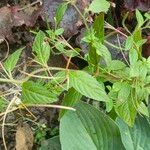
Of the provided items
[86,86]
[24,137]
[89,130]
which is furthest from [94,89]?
[24,137]

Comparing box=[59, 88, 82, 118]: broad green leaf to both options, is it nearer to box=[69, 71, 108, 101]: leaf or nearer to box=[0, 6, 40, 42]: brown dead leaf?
box=[69, 71, 108, 101]: leaf

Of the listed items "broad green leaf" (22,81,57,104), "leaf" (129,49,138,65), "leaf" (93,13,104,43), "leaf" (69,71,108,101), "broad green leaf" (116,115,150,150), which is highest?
"leaf" (93,13,104,43)

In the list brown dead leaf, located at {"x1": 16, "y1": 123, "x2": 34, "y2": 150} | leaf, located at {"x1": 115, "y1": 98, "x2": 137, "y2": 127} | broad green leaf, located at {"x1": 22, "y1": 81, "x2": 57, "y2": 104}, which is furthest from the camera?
brown dead leaf, located at {"x1": 16, "y1": 123, "x2": 34, "y2": 150}

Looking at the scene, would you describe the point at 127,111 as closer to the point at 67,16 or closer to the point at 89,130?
the point at 89,130

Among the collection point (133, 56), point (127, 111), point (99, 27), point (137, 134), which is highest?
point (99, 27)

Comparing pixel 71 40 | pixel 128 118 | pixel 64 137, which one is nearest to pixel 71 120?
pixel 64 137

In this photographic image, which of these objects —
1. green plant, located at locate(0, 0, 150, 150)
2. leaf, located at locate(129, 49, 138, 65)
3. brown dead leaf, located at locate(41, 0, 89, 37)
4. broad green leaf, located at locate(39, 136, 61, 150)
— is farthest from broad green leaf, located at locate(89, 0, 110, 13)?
broad green leaf, located at locate(39, 136, 61, 150)

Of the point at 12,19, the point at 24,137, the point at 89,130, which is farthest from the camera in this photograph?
the point at 12,19
